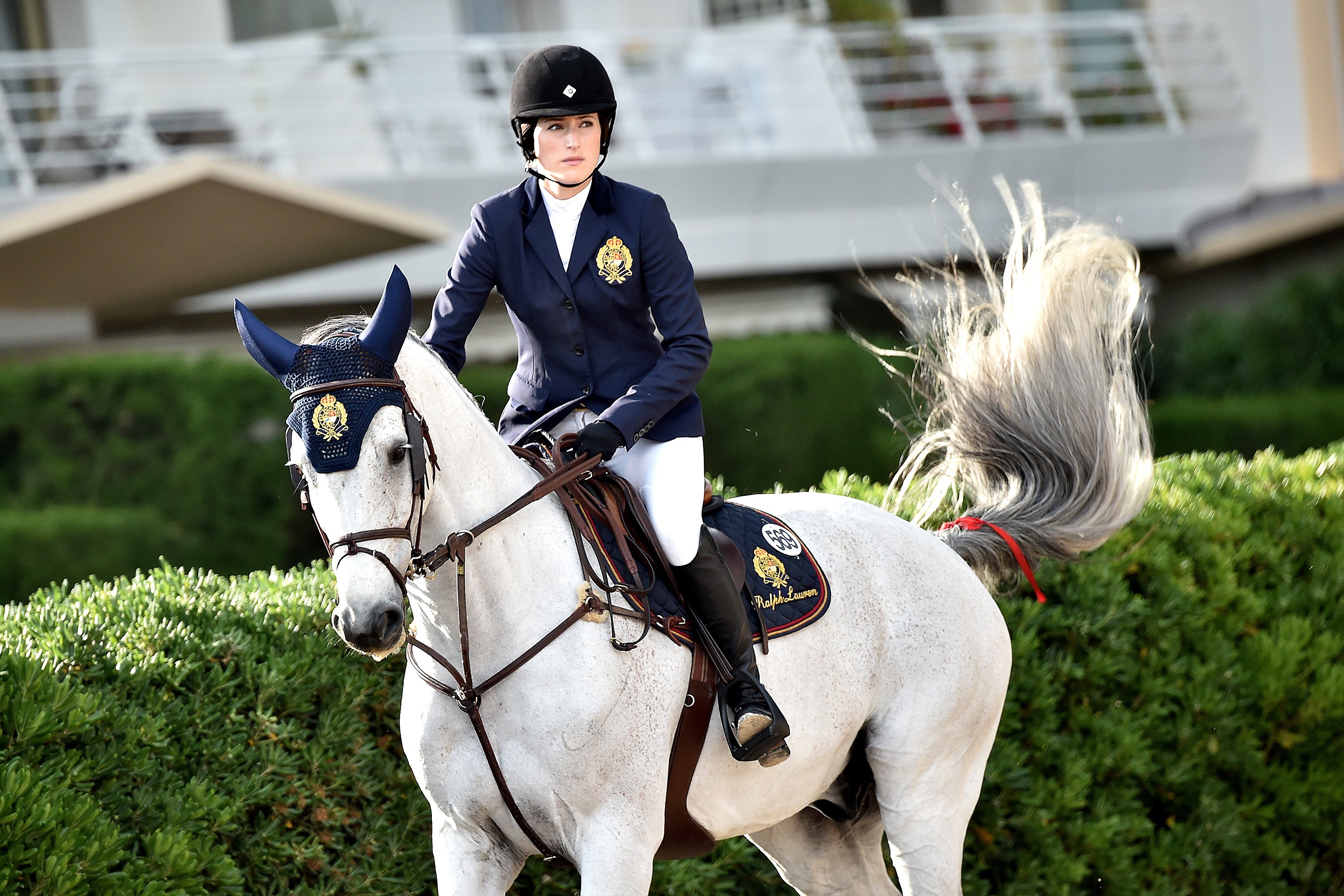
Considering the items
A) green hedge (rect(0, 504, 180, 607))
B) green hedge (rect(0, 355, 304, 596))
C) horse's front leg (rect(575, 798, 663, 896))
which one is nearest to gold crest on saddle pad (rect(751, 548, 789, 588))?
horse's front leg (rect(575, 798, 663, 896))

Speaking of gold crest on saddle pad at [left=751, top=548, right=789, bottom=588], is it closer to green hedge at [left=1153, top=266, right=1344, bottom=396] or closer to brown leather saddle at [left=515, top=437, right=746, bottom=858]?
brown leather saddle at [left=515, top=437, right=746, bottom=858]

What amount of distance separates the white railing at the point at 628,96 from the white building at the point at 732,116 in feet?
0.18

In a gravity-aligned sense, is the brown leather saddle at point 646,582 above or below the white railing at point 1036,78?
below

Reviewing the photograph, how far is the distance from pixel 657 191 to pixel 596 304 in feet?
45.8

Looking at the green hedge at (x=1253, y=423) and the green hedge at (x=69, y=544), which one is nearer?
the green hedge at (x=69, y=544)

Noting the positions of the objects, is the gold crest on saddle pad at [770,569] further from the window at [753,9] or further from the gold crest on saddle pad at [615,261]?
the window at [753,9]

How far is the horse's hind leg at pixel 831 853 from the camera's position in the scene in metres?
3.96

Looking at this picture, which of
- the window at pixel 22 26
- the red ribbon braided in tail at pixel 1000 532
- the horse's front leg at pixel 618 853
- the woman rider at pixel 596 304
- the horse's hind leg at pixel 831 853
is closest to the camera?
the horse's front leg at pixel 618 853

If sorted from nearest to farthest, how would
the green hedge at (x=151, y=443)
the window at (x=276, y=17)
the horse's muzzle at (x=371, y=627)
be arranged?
the horse's muzzle at (x=371, y=627) → the green hedge at (x=151, y=443) → the window at (x=276, y=17)

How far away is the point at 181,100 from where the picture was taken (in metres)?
15.6

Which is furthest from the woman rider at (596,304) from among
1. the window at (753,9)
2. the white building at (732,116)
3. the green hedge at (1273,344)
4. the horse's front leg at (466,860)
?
the window at (753,9)

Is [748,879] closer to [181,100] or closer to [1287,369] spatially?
[1287,369]

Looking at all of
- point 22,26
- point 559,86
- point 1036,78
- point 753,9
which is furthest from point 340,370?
point 1036,78

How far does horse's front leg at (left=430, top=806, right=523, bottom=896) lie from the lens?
3076 millimetres
